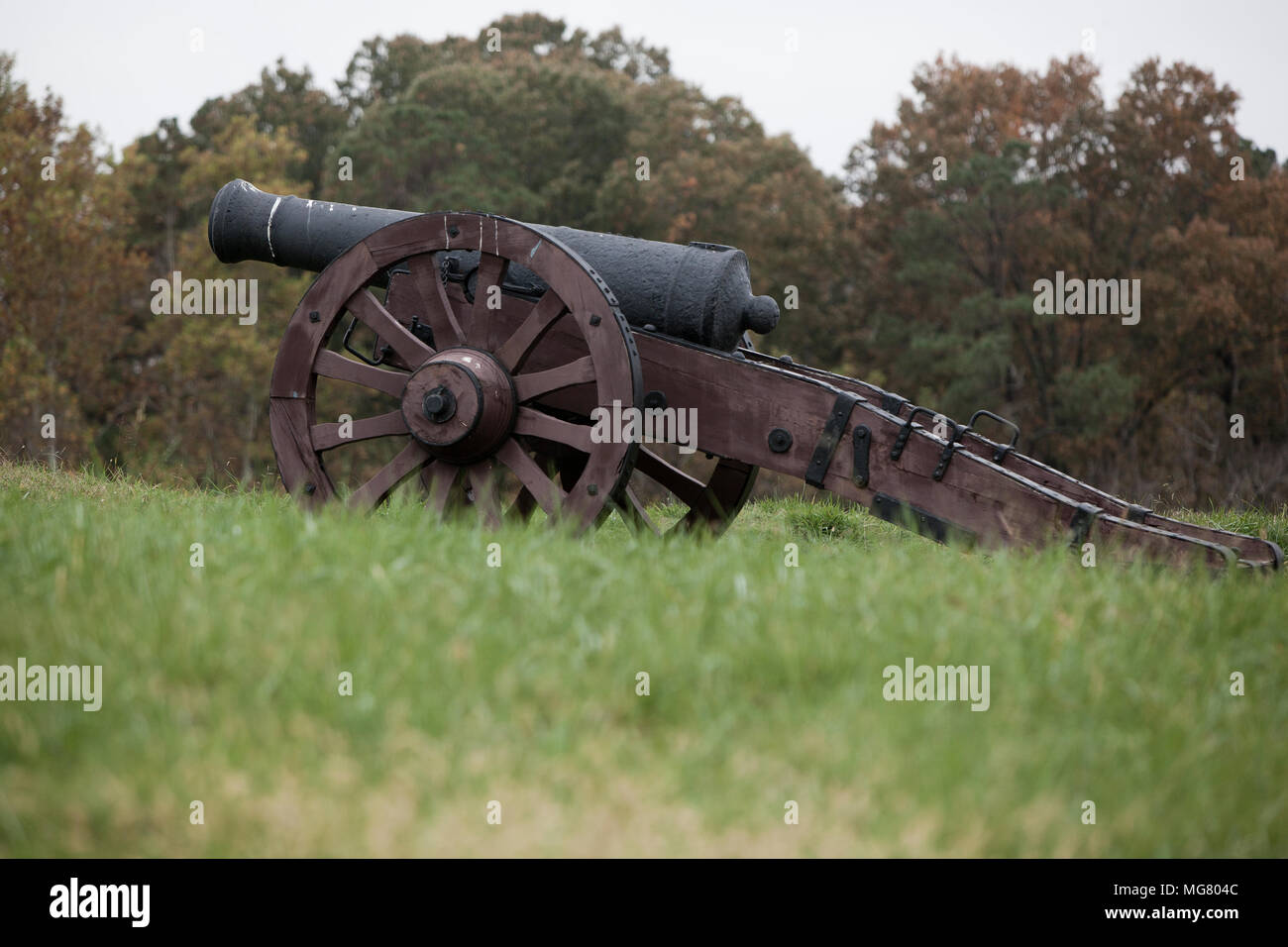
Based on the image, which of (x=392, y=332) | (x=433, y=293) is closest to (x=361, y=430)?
(x=392, y=332)

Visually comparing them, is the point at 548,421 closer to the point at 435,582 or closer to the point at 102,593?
the point at 435,582

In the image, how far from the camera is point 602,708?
2.82m

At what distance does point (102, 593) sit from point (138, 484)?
337cm

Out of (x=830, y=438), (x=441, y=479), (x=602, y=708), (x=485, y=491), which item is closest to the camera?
(x=602, y=708)

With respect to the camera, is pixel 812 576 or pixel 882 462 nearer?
pixel 812 576

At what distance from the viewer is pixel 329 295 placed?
16.6ft

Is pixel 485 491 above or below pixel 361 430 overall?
below

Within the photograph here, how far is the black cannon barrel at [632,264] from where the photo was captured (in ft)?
16.5

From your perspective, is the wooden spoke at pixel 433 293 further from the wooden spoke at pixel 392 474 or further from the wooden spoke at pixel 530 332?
the wooden spoke at pixel 392 474

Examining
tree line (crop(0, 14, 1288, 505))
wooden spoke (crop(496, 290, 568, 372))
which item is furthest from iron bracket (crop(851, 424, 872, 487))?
tree line (crop(0, 14, 1288, 505))

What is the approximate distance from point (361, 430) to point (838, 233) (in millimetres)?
22001

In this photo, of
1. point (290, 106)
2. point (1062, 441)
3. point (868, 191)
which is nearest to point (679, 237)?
point (868, 191)

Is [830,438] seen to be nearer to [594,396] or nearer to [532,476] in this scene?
[594,396]
